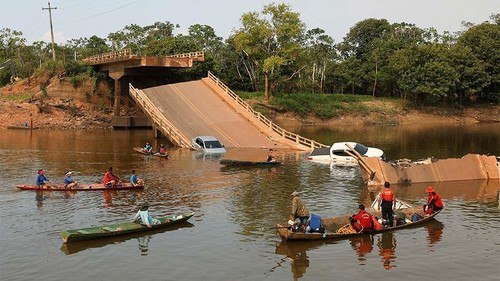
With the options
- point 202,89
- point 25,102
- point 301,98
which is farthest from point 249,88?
point 25,102

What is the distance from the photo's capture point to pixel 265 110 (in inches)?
3474

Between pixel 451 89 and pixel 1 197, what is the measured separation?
8435cm

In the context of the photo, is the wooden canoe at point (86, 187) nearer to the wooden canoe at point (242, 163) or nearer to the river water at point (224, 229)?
the river water at point (224, 229)

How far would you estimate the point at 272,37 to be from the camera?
87.4 metres

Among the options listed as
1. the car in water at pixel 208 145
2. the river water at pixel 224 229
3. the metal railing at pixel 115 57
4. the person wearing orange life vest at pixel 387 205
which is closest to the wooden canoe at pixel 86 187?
the river water at pixel 224 229

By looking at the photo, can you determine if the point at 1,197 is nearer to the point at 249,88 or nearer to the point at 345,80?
the point at 249,88

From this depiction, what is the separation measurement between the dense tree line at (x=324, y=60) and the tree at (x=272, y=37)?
148 millimetres

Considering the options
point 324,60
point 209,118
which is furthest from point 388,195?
point 324,60

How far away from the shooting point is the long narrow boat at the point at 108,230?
23.3 metres

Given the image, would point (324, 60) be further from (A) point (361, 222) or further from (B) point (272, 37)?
(A) point (361, 222)

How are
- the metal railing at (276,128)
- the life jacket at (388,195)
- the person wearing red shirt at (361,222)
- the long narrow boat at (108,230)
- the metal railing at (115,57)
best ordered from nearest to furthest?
1. the long narrow boat at (108,230)
2. the person wearing red shirt at (361,222)
3. the life jacket at (388,195)
4. the metal railing at (276,128)
5. the metal railing at (115,57)

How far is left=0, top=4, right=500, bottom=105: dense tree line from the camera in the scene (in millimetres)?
86938

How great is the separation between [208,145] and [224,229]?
27293 mm

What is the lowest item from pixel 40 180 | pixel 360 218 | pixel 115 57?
pixel 360 218
